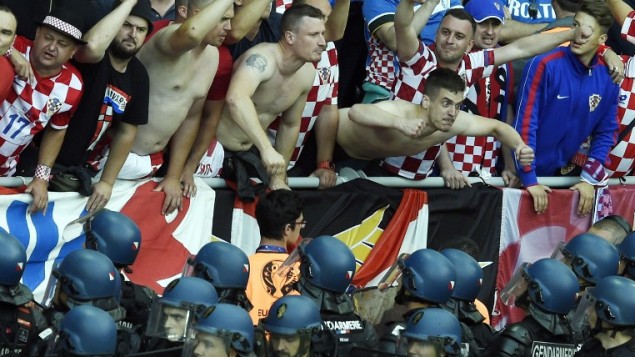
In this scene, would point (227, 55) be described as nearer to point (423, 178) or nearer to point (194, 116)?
point (194, 116)

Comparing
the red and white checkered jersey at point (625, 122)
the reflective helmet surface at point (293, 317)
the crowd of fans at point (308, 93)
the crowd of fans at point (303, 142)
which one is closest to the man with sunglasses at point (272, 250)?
the crowd of fans at point (303, 142)

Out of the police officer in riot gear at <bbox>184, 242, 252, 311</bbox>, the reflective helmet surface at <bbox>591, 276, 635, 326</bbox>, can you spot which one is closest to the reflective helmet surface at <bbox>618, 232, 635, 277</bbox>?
the reflective helmet surface at <bbox>591, 276, 635, 326</bbox>

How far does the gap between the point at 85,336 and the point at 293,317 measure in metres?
1.17

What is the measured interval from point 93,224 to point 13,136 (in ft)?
3.43

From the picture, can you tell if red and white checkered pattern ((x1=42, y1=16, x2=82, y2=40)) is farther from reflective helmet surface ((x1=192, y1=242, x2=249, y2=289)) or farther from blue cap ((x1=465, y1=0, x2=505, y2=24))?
blue cap ((x1=465, y1=0, x2=505, y2=24))

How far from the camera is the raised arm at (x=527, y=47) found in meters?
13.1

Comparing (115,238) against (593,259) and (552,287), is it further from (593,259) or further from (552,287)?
(593,259)

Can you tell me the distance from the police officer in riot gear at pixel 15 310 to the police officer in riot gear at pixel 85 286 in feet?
0.36

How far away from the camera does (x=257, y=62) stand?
11594mm

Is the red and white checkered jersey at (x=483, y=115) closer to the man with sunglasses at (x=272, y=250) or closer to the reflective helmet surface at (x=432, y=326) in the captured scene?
the man with sunglasses at (x=272, y=250)

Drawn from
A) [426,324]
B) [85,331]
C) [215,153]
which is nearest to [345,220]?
[215,153]

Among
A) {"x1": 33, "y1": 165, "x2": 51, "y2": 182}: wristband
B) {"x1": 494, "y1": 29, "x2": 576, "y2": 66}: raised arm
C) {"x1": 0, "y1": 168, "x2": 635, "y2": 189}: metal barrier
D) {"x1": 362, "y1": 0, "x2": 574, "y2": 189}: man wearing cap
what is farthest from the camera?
{"x1": 494, "y1": 29, "x2": 576, "y2": 66}: raised arm

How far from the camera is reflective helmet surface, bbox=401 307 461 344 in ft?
28.7

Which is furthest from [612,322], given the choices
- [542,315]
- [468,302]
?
[468,302]
